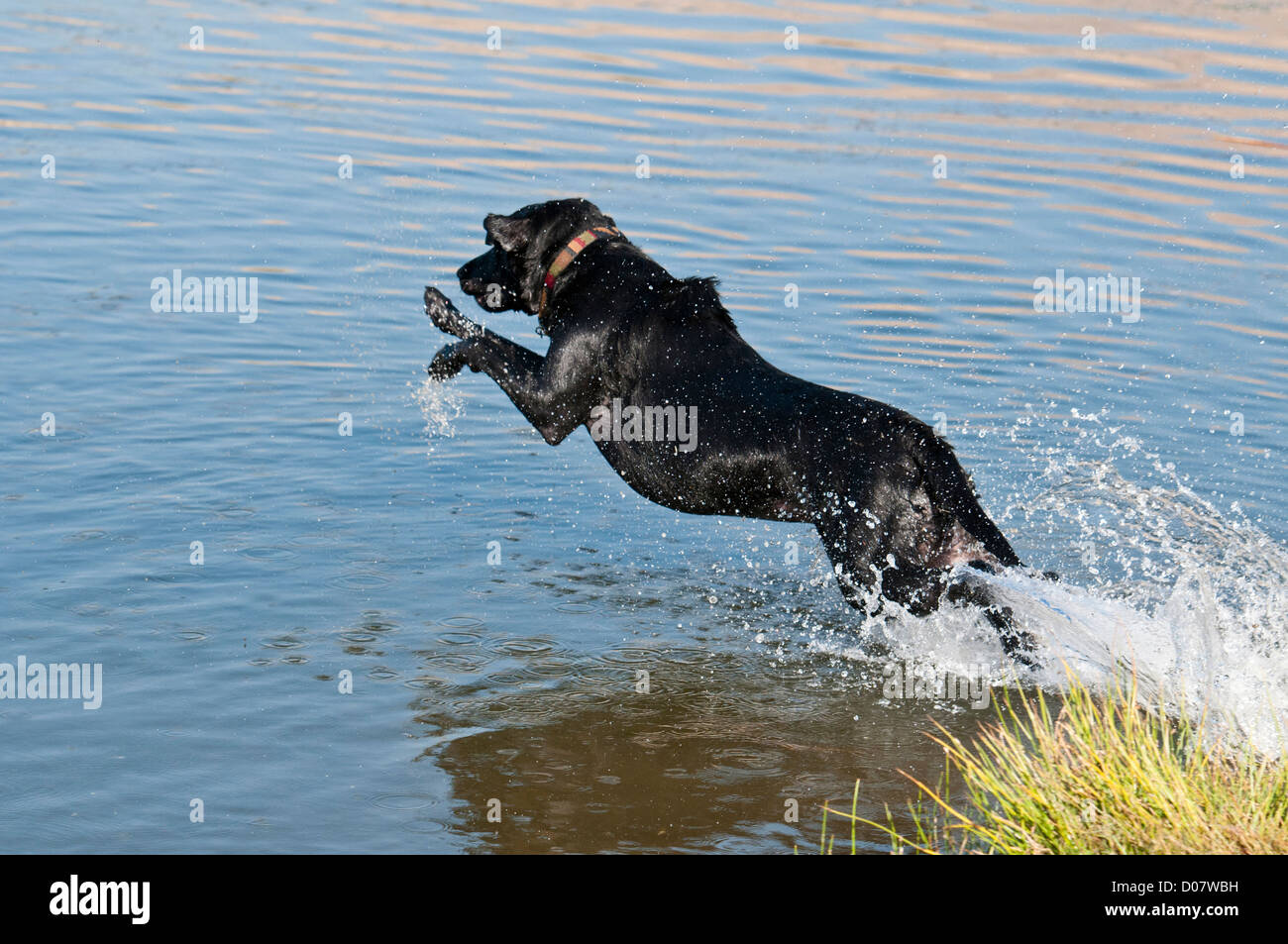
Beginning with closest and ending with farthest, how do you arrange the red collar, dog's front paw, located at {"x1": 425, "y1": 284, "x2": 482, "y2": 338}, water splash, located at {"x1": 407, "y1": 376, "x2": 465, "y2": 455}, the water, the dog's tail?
the water
the dog's tail
the red collar
dog's front paw, located at {"x1": 425, "y1": 284, "x2": 482, "y2": 338}
water splash, located at {"x1": 407, "y1": 376, "x2": 465, "y2": 455}

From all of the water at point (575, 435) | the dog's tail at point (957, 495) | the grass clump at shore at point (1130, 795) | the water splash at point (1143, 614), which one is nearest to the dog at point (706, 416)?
the dog's tail at point (957, 495)

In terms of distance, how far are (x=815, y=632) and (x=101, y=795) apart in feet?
10.3

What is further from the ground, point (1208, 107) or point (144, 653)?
point (1208, 107)

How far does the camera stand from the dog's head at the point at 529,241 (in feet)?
22.5

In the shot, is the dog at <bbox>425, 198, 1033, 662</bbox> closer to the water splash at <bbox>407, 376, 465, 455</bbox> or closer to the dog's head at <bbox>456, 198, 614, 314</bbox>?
the dog's head at <bbox>456, 198, 614, 314</bbox>

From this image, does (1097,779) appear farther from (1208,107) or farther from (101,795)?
(1208,107)

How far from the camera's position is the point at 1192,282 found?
39.0 ft

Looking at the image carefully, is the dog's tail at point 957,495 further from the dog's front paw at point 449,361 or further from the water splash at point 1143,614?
the dog's front paw at point 449,361

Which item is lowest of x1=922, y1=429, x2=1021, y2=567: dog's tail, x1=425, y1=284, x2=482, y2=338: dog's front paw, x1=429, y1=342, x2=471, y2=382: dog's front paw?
x1=922, y1=429, x2=1021, y2=567: dog's tail

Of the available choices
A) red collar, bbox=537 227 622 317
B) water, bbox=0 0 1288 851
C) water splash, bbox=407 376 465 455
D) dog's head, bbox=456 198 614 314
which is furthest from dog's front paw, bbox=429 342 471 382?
water splash, bbox=407 376 465 455

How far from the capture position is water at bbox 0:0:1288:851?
18.6 feet

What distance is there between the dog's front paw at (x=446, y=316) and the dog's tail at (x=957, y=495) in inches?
87.9

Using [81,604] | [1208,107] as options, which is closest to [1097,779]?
[81,604]

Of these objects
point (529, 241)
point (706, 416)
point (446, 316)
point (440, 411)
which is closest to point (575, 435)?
point (440, 411)
